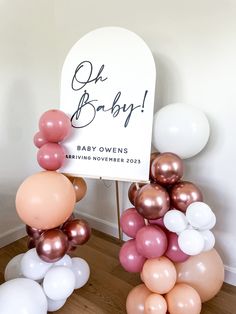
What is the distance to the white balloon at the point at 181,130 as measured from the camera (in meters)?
1.44

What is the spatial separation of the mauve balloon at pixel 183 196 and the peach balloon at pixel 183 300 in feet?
1.29

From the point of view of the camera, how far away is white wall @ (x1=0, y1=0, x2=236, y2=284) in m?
1.55

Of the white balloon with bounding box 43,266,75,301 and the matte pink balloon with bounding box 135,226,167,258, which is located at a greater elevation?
the matte pink balloon with bounding box 135,226,167,258

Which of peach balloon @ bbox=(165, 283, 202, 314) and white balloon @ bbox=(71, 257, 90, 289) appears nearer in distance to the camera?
peach balloon @ bbox=(165, 283, 202, 314)

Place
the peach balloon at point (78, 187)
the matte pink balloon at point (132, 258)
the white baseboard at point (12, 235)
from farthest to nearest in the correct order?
the white baseboard at point (12, 235) < the peach balloon at point (78, 187) < the matte pink balloon at point (132, 258)

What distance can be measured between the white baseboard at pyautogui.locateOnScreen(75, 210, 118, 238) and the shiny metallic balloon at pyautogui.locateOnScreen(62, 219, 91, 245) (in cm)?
66

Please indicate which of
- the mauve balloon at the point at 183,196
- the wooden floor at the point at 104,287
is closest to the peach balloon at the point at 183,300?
the wooden floor at the point at 104,287

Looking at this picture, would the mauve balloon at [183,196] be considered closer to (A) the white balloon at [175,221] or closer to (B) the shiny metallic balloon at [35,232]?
(A) the white balloon at [175,221]

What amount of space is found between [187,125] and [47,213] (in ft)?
2.83

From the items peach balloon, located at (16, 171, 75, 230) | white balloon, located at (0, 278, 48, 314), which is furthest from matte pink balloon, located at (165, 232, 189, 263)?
white balloon, located at (0, 278, 48, 314)

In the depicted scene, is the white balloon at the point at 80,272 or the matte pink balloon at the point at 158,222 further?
the white balloon at the point at 80,272

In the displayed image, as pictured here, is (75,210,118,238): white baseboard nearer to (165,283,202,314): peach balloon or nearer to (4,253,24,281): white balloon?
(4,253,24,281): white balloon

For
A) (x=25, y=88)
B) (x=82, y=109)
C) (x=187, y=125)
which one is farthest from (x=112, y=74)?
(x=25, y=88)

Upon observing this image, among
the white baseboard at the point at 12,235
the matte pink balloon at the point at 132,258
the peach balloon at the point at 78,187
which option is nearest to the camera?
the matte pink balloon at the point at 132,258
